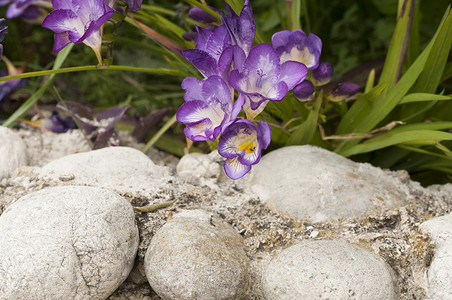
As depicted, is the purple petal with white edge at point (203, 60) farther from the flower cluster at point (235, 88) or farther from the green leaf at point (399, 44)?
the green leaf at point (399, 44)

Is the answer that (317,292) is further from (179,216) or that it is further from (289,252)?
(179,216)

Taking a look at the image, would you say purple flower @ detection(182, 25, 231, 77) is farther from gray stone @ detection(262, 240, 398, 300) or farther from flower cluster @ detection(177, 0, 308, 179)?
gray stone @ detection(262, 240, 398, 300)

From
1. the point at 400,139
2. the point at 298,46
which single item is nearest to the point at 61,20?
the point at 298,46

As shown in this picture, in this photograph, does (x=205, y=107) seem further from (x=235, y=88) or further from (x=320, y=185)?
(x=320, y=185)

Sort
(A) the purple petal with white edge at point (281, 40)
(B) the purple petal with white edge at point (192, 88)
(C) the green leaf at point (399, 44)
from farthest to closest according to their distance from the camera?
(C) the green leaf at point (399, 44), (A) the purple petal with white edge at point (281, 40), (B) the purple petal with white edge at point (192, 88)

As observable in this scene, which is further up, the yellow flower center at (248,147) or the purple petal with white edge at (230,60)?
the purple petal with white edge at (230,60)

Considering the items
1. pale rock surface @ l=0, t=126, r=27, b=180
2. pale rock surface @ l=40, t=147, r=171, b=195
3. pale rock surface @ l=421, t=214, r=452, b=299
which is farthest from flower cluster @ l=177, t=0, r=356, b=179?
pale rock surface @ l=0, t=126, r=27, b=180

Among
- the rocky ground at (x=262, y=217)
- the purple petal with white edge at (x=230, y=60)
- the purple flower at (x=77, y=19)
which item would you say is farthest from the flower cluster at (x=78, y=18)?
the rocky ground at (x=262, y=217)
